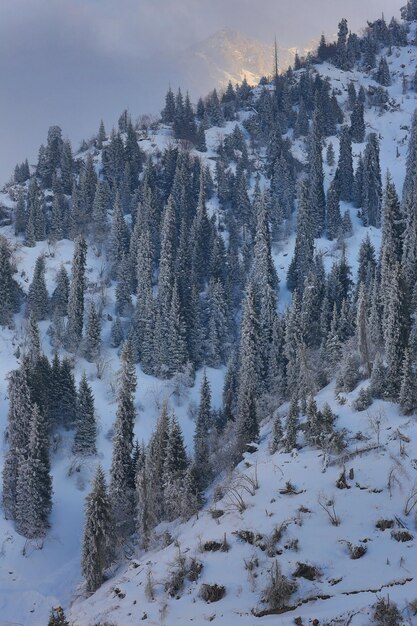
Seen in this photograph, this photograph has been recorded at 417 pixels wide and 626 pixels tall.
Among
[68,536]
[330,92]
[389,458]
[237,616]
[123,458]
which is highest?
[330,92]

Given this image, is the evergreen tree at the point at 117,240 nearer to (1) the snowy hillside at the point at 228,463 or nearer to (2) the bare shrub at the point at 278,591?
(1) the snowy hillside at the point at 228,463

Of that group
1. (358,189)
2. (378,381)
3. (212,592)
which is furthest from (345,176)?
(212,592)

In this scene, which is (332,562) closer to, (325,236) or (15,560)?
(15,560)

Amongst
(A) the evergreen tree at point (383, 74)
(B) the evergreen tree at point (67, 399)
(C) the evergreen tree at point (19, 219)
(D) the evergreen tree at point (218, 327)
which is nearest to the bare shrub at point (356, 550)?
→ (B) the evergreen tree at point (67, 399)

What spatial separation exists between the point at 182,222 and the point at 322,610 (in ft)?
326

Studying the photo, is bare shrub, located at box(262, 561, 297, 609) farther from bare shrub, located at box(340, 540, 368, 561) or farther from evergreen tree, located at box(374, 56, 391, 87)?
evergreen tree, located at box(374, 56, 391, 87)

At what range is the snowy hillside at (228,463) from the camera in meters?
20.8

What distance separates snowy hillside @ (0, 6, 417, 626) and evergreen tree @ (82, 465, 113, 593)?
5.20 feet

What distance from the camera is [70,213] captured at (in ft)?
380

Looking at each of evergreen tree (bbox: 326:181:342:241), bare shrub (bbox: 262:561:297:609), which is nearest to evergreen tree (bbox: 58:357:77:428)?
bare shrub (bbox: 262:561:297:609)

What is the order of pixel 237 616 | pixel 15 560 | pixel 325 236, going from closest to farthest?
pixel 237 616 → pixel 15 560 → pixel 325 236

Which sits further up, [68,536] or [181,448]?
[181,448]

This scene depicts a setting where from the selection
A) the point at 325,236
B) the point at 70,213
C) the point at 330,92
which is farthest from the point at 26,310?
the point at 330,92

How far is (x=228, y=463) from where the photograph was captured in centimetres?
5284
